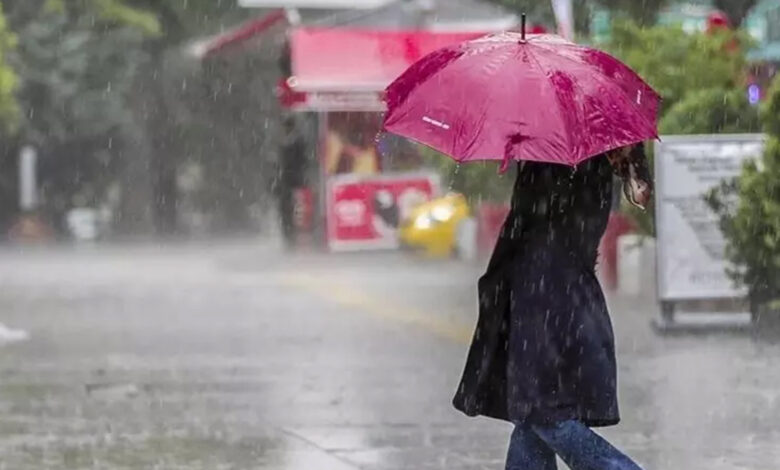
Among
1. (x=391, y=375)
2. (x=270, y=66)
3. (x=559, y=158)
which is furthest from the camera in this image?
(x=270, y=66)

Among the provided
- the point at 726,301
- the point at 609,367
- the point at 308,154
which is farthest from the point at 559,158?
the point at 308,154

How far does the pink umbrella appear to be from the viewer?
232 inches

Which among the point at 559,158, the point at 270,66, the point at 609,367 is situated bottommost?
the point at 609,367

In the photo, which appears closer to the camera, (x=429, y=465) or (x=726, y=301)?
(x=429, y=465)

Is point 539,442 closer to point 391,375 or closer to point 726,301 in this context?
point 391,375

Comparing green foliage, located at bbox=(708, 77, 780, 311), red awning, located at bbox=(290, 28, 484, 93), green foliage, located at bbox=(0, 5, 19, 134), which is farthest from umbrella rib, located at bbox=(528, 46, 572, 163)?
green foliage, located at bbox=(0, 5, 19, 134)

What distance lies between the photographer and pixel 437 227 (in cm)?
2841

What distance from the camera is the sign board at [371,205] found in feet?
99.5

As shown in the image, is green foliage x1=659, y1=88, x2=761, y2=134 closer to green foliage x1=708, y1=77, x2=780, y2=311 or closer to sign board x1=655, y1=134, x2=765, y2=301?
sign board x1=655, y1=134, x2=765, y2=301

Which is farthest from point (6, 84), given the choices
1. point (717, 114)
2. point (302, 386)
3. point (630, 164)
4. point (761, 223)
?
point (630, 164)

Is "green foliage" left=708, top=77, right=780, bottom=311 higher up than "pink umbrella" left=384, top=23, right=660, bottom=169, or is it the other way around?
"pink umbrella" left=384, top=23, right=660, bottom=169

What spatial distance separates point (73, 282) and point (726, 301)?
10.7 m

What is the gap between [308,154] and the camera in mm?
33094

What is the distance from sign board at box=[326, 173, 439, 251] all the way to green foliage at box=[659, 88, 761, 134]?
14.8 m
